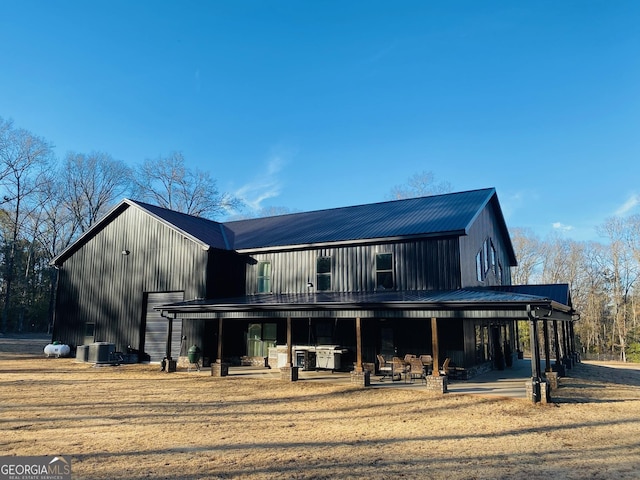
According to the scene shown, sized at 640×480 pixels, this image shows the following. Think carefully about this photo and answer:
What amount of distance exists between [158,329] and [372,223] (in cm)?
1129

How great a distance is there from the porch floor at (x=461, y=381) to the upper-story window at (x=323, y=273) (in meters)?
3.59

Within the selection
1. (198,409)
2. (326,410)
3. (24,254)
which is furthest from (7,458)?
(24,254)

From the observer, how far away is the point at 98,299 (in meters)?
22.8

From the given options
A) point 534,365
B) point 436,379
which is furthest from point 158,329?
point 534,365

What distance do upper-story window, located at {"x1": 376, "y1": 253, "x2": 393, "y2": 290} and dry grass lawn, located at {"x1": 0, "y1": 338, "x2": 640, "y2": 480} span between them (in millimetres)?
5054

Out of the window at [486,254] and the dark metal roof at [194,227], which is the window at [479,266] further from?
the dark metal roof at [194,227]

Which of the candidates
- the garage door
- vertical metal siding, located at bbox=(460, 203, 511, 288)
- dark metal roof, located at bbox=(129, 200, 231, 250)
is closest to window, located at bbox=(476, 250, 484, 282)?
vertical metal siding, located at bbox=(460, 203, 511, 288)

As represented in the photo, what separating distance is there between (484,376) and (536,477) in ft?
35.3

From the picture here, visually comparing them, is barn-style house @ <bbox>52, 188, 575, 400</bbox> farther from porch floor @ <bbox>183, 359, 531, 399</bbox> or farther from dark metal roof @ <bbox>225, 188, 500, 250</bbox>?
porch floor @ <bbox>183, 359, 531, 399</bbox>

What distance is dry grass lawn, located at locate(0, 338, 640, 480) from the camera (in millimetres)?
6371

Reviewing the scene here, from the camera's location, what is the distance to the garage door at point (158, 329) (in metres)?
20.4

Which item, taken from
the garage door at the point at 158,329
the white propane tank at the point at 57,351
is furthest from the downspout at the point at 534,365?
the white propane tank at the point at 57,351

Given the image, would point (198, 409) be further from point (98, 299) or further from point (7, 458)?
point (98, 299)

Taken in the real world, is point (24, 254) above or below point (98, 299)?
above
